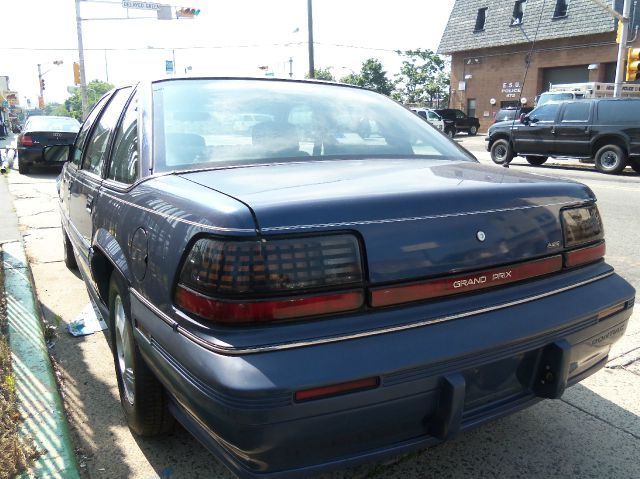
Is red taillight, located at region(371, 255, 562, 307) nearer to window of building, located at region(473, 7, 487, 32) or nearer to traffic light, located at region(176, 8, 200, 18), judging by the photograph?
traffic light, located at region(176, 8, 200, 18)

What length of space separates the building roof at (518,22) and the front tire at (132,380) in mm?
31462

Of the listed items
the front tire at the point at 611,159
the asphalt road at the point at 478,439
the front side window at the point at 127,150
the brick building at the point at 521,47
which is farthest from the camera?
the brick building at the point at 521,47

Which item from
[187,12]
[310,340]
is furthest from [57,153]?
Answer: [187,12]

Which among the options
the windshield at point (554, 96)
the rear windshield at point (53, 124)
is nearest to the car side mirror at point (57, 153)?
the rear windshield at point (53, 124)

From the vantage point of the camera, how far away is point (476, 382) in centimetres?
192

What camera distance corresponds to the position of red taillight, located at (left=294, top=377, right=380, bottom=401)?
5.26ft

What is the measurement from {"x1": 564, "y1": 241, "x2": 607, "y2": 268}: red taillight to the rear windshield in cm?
1431

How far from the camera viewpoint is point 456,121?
110ft

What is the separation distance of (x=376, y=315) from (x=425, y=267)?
0.79 ft

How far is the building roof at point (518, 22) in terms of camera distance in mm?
29531

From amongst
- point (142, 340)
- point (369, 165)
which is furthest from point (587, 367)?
point (142, 340)

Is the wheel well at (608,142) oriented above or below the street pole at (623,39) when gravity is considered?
below

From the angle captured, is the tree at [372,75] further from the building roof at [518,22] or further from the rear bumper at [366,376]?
the rear bumper at [366,376]

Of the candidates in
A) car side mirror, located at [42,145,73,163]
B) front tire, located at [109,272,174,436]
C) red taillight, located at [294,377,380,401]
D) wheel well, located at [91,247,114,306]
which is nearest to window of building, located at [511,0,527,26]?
car side mirror, located at [42,145,73,163]
